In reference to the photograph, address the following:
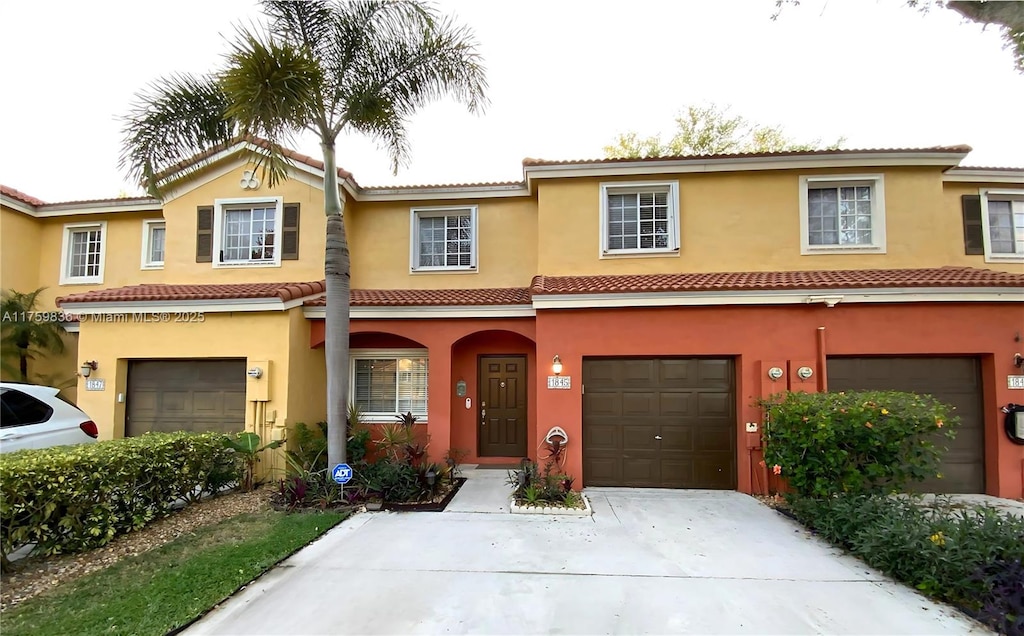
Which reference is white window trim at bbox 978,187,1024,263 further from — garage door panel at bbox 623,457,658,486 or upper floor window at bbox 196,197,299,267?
upper floor window at bbox 196,197,299,267

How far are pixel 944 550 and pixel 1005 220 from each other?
932 cm

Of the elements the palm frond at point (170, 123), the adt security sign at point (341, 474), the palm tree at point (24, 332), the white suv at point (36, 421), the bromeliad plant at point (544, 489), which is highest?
the palm frond at point (170, 123)

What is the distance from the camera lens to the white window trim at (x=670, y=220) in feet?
29.2

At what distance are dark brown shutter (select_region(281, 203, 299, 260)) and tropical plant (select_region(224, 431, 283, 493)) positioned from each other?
4081 mm

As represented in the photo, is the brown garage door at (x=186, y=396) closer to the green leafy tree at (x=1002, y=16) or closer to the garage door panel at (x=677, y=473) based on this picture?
the garage door panel at (x=677, y=473)

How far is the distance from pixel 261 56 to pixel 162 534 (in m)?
6.32

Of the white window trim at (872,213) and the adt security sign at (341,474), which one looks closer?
the adt security sign at (341,474)

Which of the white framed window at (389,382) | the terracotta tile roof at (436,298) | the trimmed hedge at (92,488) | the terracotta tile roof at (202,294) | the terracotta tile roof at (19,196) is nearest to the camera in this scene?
the trimmed hedge at (92,488)

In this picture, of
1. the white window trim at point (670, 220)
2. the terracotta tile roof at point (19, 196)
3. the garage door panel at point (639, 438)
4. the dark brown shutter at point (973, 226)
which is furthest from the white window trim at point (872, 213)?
the terracotta tile roof at point (19, 196)

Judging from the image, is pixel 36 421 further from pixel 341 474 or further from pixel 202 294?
pixel 341 474

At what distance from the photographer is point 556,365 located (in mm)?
7598

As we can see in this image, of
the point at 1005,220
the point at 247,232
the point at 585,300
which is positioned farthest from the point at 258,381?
the point at 1005,220

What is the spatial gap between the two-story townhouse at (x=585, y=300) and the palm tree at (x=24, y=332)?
0.92m

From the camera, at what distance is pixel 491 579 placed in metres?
4.42
